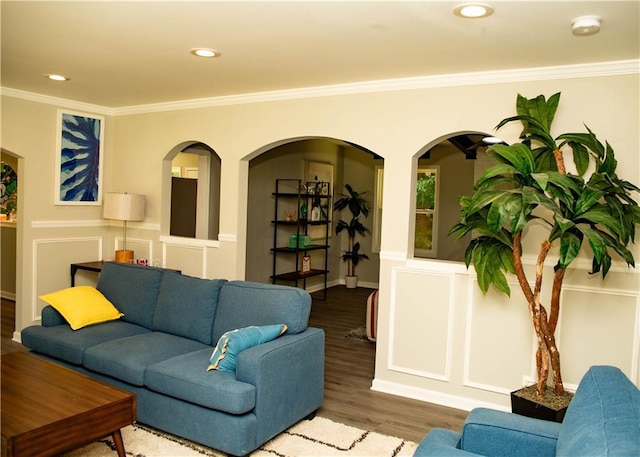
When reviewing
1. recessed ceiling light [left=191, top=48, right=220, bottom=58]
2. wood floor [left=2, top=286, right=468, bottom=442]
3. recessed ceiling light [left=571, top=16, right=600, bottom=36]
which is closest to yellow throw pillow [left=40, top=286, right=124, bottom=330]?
wood floor [left=2, top=286, right=468, bottom=442]

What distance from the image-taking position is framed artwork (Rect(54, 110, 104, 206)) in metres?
5.43

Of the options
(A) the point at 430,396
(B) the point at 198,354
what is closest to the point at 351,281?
(A) the point at 430,396

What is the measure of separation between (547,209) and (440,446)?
189 centimetres

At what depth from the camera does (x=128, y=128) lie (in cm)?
579

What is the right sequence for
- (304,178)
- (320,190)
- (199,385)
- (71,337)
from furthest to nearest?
(320,190)
(304,178)
(71,337)
(199,385)

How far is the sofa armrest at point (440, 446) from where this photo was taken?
1.84m

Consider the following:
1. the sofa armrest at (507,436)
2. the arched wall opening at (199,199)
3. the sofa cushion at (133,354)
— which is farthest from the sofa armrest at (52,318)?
the sofa armrest at (507,436)

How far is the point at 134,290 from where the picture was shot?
426 centimetres

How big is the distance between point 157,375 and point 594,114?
10.5 ft

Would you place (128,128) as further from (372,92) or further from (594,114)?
(594,114)

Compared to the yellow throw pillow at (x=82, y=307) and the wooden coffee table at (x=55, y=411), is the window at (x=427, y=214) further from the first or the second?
the wooden coffee table at (x=55, y=411)

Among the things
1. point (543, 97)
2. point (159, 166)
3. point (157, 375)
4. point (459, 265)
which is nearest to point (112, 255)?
point (159, 166)

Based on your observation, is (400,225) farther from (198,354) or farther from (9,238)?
(9,238)

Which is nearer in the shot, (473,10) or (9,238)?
(473,10)
